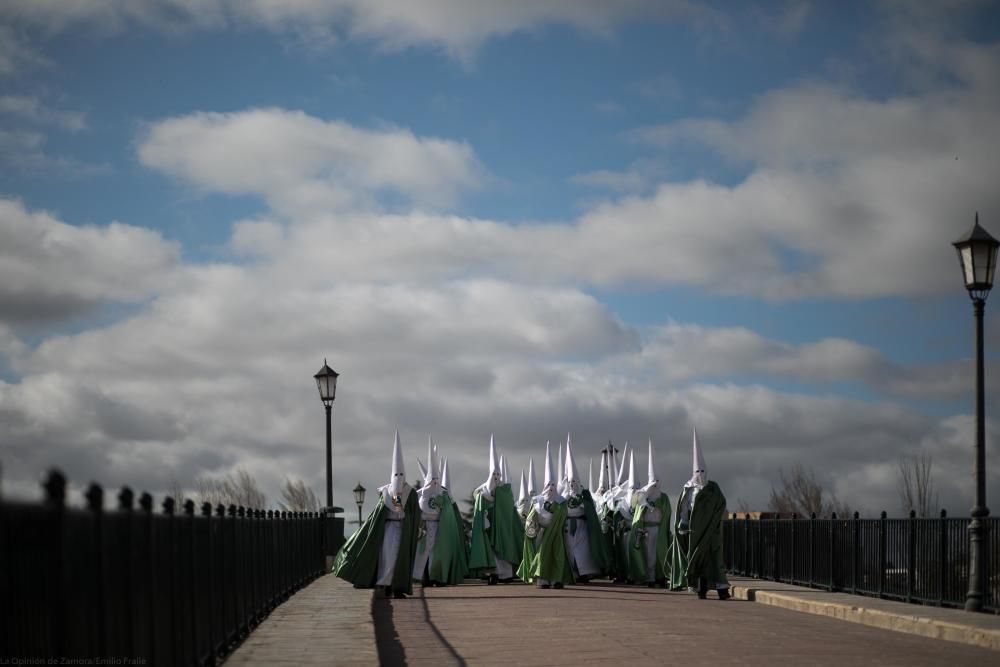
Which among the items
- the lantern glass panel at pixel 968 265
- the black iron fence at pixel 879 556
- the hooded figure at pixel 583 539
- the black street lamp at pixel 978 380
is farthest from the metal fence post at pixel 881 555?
the hooded figure at pixel 583 539

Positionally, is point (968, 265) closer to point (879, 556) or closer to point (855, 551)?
point (879, 556)

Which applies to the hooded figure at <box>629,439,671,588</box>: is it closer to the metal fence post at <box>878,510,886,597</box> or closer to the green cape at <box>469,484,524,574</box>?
the green cape at <box>469,484,524,574</box>

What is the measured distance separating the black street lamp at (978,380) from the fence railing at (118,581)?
996 centimetres

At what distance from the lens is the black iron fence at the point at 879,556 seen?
19797 mm

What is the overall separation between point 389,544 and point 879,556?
9496 millimetres

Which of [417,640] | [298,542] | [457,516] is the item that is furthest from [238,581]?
[457,516]

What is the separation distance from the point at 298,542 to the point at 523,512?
15.1m

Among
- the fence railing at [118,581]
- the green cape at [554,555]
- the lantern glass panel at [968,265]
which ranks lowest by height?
the green cape at [554,555]

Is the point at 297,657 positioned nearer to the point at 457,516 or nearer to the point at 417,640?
the point at 417,640

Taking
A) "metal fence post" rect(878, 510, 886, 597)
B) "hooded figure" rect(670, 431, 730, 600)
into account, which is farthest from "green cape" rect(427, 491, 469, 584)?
"metal fence post" rect(878, 510, 886, 597)

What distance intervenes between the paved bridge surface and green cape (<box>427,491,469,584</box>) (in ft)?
19.0

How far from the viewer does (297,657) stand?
41.0 feet

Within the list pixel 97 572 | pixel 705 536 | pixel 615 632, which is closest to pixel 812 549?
pixel 705 536

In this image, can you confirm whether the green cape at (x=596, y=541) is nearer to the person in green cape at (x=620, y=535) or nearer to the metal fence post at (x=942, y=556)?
the person in green cape at (x=620, y=535)
